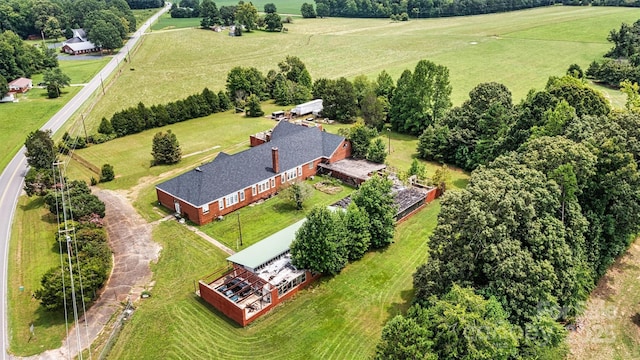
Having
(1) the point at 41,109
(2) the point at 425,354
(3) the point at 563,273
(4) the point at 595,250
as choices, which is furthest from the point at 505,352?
(1) the point at 41,109

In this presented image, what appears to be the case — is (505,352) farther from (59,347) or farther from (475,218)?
(59,347)

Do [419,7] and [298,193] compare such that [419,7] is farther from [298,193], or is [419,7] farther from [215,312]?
[215,312]

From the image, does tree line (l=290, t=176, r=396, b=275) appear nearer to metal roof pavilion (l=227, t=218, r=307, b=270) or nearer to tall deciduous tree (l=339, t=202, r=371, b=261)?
tall deciduous tree (l=339, t=202, r=371, b=261)

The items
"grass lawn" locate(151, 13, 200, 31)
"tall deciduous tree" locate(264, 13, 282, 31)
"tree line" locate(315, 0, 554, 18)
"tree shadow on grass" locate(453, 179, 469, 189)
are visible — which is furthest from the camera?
"tree line" locate(315, 0, 554, 18)

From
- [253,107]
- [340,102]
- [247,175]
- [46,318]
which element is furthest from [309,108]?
[46,318]

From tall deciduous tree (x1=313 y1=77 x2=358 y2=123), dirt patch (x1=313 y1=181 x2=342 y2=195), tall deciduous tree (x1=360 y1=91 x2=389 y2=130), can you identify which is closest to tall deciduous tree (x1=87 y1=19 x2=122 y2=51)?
tall deciduous tree (x1=313 y1=77 x2=358 y2=123)
